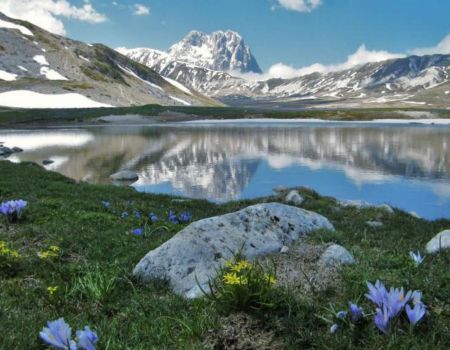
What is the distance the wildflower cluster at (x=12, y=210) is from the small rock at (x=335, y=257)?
25.8 feet

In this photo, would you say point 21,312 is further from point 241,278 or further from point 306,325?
point 306,325

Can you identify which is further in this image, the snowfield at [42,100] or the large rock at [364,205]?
the snowfield at [42,100]

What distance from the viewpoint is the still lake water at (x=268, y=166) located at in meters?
36.4

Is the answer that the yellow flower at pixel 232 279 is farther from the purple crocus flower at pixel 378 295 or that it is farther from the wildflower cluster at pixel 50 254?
the wildflower cluster at pixel 50 254

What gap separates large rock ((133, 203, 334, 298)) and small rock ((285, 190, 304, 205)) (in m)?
14.6

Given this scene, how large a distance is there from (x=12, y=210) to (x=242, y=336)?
→ 924cm

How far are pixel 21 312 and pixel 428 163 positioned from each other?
175 ft

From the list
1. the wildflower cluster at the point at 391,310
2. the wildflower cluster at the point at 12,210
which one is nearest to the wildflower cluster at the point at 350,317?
the wildflower cluster at the point at 391,310

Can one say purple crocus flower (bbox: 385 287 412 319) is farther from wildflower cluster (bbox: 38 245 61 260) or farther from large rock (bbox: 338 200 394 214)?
large rock (bbox: 338 200 394 214)

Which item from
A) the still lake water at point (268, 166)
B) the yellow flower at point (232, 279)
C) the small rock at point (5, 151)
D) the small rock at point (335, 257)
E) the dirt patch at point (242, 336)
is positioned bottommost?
Answer: the still lake water at point (268, 166)

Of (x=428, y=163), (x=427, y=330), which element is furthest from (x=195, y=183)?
(x=427, y=330)

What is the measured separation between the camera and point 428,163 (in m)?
52.6

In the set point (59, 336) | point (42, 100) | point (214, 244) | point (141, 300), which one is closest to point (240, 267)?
point (141, 300)

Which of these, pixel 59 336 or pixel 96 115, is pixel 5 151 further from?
pixel 96 115
